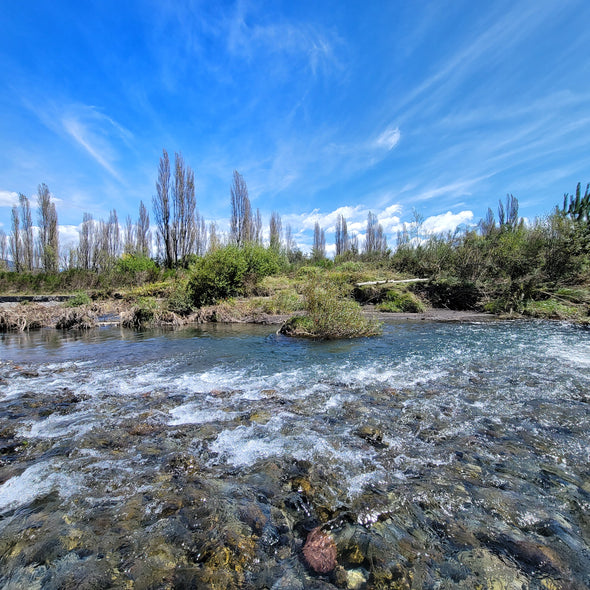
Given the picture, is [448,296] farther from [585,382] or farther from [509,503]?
[509,503]

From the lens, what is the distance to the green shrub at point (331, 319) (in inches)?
397

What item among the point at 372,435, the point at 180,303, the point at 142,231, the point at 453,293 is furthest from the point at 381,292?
the point at 142,231

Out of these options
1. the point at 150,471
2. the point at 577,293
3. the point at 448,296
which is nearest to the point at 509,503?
the point at 150,471

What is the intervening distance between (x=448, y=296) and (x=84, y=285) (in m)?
29.4

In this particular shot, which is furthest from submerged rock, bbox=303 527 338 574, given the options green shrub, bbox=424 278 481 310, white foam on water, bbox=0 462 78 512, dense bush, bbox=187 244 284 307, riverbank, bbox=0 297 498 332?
green shrub, bbox=424 278 481 310

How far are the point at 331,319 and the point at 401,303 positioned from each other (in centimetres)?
827

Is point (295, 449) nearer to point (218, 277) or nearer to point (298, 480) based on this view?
point (298, 480)

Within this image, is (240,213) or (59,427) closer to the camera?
(59,427)

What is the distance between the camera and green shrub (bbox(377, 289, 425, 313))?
54.2 feet

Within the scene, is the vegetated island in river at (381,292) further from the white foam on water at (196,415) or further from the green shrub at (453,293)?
the white foam on water at (196,415)

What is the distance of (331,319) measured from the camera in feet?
32.9

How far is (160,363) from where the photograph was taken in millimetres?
7344

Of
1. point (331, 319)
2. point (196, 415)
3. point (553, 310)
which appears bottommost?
point (196, 415)

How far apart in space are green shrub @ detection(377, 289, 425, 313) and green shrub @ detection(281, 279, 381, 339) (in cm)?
691
